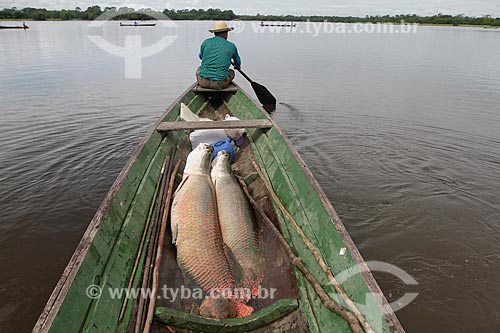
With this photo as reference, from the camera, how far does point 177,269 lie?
3.28m

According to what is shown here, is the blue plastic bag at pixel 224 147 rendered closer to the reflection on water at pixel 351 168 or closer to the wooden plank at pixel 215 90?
the reflection on water at pixel 351 168

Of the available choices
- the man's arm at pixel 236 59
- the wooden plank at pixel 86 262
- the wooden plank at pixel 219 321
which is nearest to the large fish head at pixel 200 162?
the wooden plank at pixel 86 262

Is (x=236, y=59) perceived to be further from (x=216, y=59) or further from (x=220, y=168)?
(x=220, y=168)

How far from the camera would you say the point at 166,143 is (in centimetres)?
551

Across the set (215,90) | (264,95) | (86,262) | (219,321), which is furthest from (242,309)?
(264,95)

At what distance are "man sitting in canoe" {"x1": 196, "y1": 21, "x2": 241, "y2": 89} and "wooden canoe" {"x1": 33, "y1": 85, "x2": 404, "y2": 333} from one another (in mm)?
4523

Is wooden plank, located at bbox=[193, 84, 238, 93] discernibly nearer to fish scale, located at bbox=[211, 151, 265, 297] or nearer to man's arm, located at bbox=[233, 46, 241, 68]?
man's arm, located at bbox=[233, 46, 241, 68]

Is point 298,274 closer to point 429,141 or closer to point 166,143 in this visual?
point 166,143

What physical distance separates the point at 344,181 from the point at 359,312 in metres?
4.68

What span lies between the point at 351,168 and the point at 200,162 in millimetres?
4094

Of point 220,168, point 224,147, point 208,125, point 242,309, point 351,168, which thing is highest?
point 208,125

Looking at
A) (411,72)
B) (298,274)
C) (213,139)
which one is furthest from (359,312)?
(411,72)

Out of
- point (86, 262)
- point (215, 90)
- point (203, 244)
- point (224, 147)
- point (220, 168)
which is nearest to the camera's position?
point (86, 262)

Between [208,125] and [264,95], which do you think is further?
[264,95]
